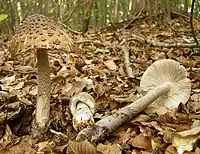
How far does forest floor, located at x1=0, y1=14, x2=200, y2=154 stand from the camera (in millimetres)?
2295

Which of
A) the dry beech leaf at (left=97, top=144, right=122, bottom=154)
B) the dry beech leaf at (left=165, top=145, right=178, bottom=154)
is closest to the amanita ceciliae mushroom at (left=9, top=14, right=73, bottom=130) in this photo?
the dry beech leaf at (left=97, top=144, right=122, bottom=154)

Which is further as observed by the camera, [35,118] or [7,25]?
[7,25]

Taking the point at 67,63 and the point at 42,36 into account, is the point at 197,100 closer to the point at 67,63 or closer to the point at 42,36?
the point at 42,36

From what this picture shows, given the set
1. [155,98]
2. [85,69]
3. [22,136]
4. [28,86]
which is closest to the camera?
[22,136]

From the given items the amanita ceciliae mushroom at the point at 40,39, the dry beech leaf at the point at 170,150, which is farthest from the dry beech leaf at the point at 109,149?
the amanita ceciliae mushroom at the point at 40,39

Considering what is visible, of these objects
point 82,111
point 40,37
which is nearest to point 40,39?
point 40,37

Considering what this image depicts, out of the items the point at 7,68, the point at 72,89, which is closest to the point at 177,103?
the point at 72,89

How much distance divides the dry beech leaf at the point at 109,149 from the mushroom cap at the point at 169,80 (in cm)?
87

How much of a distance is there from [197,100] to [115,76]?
3.98ft

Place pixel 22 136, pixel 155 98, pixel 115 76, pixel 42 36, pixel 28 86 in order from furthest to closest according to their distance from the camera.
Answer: pixel 115 76 < pixel 28 86 < pixel 155 98 < pixel 22 136 < pixel 42 36

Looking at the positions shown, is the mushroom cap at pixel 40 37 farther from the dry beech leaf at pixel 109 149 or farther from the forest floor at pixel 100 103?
the dry beech leaf at pixel 109 149

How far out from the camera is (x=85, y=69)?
4379mm

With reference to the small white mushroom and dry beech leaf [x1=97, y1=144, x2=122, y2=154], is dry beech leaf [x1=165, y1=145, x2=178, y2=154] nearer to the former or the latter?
dry beech leaf [x1=97, y1=144, x2=122, y2=154]

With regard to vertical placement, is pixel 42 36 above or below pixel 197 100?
above
